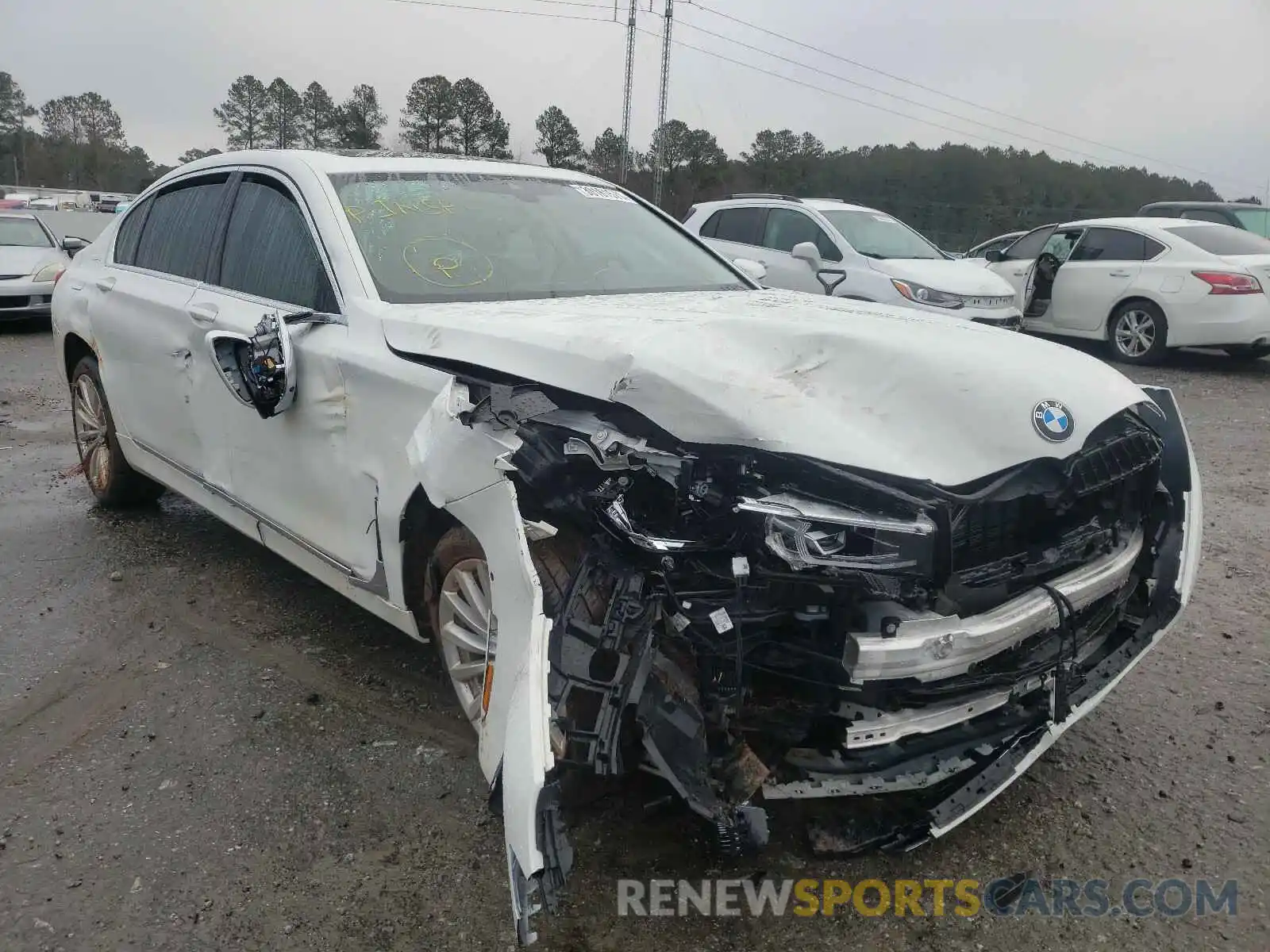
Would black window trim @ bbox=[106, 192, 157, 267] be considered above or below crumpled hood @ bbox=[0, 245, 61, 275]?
above

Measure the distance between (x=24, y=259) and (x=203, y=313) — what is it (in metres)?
11.8

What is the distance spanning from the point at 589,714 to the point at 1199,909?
5.10 ft

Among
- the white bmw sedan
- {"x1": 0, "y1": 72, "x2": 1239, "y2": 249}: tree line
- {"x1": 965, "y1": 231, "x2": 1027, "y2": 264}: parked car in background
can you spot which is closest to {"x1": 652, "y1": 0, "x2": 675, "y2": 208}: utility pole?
{"x1": 0, "y1": 72, "x2": 1239, "y2": 249}: tree line

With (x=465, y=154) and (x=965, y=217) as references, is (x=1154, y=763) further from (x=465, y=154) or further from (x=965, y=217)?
(x=965, y=217)

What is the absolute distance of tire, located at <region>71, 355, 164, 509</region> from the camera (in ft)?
15.8

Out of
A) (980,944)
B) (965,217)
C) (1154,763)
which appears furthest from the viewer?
(965,217)

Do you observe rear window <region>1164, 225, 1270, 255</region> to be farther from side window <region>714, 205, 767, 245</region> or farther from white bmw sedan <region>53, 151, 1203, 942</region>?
white bmw sedan <region>53, 151, 1203, 942</region>

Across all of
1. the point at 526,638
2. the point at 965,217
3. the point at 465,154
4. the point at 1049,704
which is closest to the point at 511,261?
the point at 465,154

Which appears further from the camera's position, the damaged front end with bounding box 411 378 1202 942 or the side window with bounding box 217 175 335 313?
the side window with bounding box 217 175 335 313

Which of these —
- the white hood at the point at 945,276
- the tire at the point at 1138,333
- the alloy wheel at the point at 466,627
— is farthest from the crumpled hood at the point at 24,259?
the tire at the point at 1138,333

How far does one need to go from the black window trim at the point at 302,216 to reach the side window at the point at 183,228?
0.28 feet

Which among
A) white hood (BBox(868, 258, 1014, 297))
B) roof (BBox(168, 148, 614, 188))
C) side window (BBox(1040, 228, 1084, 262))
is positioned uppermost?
roof (BBox(168, 148, 614, 188))

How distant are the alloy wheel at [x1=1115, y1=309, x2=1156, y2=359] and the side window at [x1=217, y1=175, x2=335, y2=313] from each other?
9194mm

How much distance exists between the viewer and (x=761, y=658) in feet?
6.79
